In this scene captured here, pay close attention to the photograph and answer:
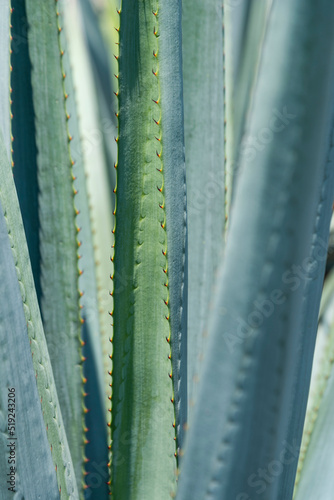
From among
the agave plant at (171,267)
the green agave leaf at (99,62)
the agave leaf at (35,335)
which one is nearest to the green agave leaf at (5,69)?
the agave plant at (171,267)

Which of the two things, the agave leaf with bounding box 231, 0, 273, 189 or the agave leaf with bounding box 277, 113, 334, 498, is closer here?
the agave leaf with bounding box 277, 113, 334, 498

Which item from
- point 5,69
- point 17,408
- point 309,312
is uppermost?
point 5,69

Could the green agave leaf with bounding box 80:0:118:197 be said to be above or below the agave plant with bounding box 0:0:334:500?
above

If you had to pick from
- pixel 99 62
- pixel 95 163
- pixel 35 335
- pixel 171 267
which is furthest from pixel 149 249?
pixel 99 62

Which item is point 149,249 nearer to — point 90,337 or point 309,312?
point 309,312

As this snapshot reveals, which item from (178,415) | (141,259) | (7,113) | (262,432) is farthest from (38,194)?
(262,432)

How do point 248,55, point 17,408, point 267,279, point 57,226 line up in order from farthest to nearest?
1. point 248,55
2. point 57,226
3. point 17,408
4. point 267,279

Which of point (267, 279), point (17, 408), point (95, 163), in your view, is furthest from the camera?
point (95, 163)

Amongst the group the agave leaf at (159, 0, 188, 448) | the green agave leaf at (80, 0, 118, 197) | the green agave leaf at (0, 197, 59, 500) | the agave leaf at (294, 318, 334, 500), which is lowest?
the agave leaf at (294, 318, 334, 500)

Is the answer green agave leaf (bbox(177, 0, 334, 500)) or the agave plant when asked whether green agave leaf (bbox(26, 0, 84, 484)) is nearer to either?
the agave plant

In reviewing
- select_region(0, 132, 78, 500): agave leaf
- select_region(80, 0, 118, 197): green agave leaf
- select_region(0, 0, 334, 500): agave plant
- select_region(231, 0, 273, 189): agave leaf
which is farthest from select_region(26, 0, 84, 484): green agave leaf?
select_region(80, 0, 118, 197): green agave leaf
